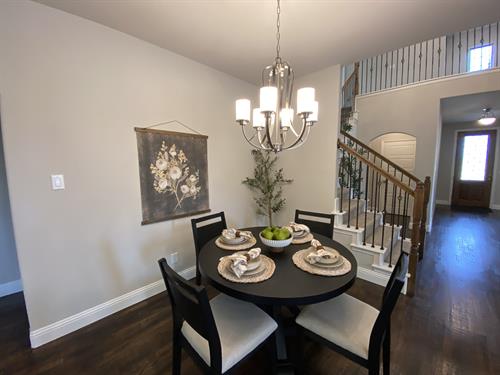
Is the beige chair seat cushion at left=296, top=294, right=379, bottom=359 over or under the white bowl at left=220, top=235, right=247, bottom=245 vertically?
under

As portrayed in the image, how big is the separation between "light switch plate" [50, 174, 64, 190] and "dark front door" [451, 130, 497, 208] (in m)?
9.24

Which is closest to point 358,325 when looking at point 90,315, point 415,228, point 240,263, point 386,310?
point 386,310

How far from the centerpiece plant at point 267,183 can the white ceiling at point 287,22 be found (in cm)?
144

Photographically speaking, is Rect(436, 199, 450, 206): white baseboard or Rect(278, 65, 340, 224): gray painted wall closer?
Rect(278, 65, 340, 224): gray painted wall

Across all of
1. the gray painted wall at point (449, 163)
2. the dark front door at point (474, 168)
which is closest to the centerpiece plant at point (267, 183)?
the gray painted wall at point (449, 163)

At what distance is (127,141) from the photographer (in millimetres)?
2094

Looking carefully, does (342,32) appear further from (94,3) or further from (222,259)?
(222,259)

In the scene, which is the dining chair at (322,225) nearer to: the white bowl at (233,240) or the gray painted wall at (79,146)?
the white bowl at (233,240)

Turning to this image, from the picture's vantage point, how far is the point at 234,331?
4.11ft

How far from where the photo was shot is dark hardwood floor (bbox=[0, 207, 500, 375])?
1.55 metres

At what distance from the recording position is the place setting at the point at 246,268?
1.32m

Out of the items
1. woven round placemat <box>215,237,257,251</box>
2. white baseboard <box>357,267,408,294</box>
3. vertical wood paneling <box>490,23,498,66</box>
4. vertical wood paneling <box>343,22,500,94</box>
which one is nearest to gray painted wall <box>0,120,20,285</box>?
woven round placemat <box>215,237,257,251</box>

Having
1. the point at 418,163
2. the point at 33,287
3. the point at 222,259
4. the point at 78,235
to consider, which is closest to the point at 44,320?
the point at 33,287

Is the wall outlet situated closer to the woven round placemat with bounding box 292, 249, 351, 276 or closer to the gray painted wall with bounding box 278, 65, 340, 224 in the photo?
the woven round placemat with bounding box 292, 249, 351, 276
